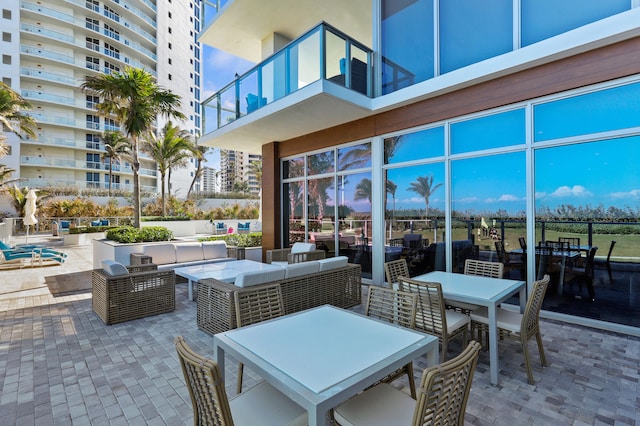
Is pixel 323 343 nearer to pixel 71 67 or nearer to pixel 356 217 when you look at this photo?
pixel 356 217

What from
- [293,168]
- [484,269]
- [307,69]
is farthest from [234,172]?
[484,269]

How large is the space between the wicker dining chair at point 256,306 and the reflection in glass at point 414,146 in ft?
14.9

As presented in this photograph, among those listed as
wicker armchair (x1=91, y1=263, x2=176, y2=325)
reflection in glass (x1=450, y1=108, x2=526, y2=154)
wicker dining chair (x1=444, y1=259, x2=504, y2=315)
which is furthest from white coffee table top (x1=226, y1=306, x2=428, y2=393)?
reflection in glass (x1=450, y1=108, x2=526, y2=154)

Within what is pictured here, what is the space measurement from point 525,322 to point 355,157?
206 inches

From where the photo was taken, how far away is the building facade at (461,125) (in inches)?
170

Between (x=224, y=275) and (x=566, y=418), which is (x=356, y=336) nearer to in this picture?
(x=566, y=418)

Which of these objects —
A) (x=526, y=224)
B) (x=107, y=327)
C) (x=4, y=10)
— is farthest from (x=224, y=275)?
(x=4, y=10)

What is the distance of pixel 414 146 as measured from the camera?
6.38 metres

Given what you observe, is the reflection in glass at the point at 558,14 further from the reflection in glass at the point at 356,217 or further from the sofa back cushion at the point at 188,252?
the sofa back cushion at the point at 188,252

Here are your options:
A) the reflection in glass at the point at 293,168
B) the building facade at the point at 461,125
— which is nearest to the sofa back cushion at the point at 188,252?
the building facade at the point at 461,125

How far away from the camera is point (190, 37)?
141 ft

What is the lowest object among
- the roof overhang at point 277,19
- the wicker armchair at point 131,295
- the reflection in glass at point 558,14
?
the wicker armchair at point 131,295

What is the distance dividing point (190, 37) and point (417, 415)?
171ft

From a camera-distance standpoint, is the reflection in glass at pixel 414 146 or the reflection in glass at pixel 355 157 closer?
the reflection in glass at pixel 414 146
